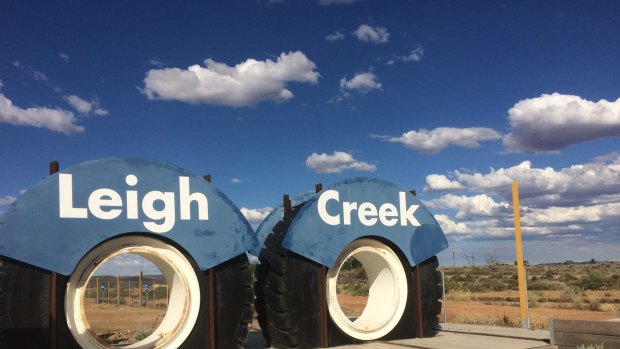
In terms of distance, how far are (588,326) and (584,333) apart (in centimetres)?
17

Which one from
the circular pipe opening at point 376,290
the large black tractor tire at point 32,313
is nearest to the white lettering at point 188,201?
the large black tractor tire at point 32,313

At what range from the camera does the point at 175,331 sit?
1015 cm

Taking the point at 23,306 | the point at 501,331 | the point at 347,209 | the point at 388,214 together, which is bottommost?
the point at 501,331

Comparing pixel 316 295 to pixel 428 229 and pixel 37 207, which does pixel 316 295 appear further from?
pixel 37 207

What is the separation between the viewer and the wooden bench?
10.7 meters

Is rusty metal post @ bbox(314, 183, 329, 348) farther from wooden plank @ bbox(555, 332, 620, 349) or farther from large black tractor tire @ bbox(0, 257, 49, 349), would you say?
large black tractor tire @ bbox(0, 257, 49, 349)

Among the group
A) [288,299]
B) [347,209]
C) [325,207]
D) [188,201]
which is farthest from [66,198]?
[347,209]

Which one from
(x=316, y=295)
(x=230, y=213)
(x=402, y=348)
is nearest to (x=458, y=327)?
(x=402, y=348)

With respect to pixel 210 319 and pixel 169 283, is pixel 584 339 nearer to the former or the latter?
pixel 210 319

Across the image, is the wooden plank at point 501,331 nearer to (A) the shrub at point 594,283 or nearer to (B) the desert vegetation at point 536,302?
(B) the desert vegetation at point 536,302

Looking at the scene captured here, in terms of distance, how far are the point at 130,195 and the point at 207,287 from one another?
206cm

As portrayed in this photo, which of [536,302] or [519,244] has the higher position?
[519,244]

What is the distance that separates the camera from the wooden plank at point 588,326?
10766mm

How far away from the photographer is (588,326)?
11125mm
